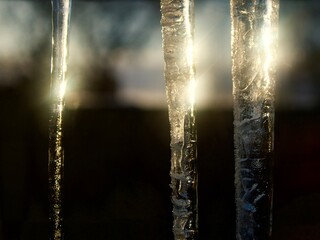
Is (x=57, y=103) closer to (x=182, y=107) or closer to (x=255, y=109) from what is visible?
(x=182, y=107)

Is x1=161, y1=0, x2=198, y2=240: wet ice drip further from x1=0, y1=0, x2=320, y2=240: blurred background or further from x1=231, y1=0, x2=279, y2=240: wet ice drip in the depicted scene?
x1=0, y1=0, x2=320, y2=240: blurred background

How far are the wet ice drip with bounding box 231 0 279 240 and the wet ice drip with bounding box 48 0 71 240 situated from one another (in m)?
0.88

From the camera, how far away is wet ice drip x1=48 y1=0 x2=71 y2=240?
1.82 m

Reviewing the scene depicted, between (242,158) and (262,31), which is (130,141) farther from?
(262,31)

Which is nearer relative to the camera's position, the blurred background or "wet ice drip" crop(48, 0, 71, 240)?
"wet ice drip" crop(48, 0, 71, 240)

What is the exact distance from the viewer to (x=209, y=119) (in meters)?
2.76

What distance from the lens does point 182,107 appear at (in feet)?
6.01

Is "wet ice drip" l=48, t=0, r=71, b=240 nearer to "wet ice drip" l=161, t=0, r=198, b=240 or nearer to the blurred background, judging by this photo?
"wet ice drip" l=161, t=0, r=198, b=240

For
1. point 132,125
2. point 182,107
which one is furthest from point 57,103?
point 132,125

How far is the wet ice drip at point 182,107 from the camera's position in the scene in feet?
5.98

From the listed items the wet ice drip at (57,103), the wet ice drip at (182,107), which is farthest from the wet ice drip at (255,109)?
the wet ice drip at (57,103)

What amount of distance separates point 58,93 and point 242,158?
3.33 feet

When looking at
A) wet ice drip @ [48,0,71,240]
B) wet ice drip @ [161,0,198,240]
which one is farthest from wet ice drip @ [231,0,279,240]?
wet ice drip @ [48,0,71,240]

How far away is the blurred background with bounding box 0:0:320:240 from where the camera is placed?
2.76 m
